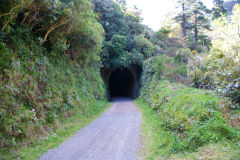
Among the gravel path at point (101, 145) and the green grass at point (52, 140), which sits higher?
the green grass at point (52, 140)

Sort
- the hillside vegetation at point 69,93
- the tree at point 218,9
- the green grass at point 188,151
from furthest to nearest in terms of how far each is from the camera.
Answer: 1. the tree at point 218,9
2. the hillside vegetation at point 69,93
3. the green grass at point 188,151

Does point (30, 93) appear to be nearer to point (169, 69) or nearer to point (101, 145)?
point (101, 145)

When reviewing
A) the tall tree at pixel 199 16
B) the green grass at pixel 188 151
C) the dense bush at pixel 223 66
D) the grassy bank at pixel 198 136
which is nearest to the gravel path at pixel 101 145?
the green grass at pixel 188 151

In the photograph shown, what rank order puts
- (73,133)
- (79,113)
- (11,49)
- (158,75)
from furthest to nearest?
1. (158,75)
2. (79,113)
3. (73,133)
4. (11,49)

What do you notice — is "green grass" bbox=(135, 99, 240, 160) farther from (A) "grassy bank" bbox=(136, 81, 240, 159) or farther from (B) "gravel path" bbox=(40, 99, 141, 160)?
(B) "gravel path" bbox=(40, 99, 141, 160)

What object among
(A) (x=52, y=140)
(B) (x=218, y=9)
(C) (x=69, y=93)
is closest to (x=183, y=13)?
(B) (x=218, y=9)

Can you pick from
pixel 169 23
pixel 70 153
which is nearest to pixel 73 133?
pixel 70 153

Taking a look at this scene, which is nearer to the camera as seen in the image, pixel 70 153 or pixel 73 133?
pixel 70 153

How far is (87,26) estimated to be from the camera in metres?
10.3

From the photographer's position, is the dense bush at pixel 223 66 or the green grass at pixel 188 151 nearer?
the green grass at pixel 188 151

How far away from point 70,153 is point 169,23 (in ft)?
100

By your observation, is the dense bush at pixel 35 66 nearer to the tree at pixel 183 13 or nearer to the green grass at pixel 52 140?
the green grass at pixel 52 140

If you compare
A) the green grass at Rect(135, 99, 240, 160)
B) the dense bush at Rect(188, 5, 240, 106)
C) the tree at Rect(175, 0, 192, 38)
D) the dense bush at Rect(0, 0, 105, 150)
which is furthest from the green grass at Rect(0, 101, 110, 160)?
the tree at Rect(175, 0, 192, 38)

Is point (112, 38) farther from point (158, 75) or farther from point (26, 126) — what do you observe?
point (26, 126)
